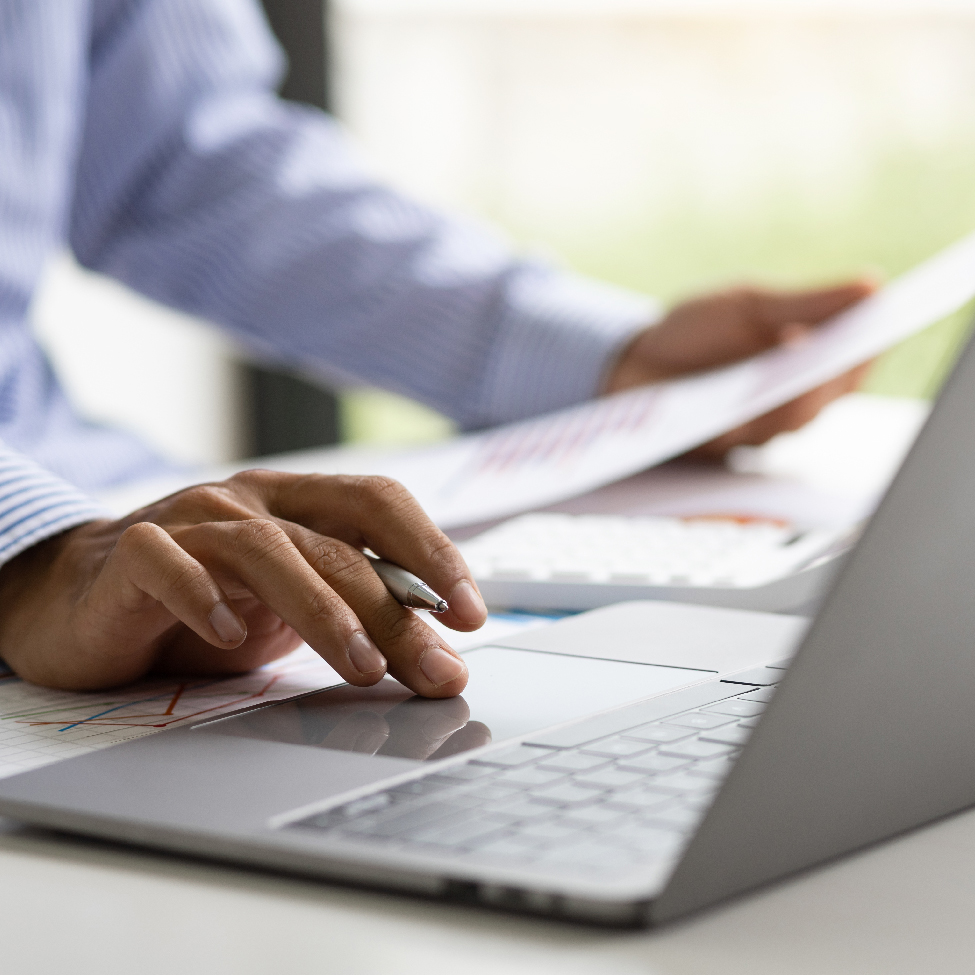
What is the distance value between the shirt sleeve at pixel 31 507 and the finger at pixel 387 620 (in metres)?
0.11

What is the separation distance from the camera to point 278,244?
1162 millimetres

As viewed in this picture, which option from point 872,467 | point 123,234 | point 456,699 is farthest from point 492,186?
point 456,699

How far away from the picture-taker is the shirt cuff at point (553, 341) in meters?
1.07

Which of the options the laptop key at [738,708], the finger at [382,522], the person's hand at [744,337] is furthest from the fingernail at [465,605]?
the person's hand at [744,337]

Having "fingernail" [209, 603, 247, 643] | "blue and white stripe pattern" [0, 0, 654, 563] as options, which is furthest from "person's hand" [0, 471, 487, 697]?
"blue and white stripe pattern" [0, 0, 654, 563]

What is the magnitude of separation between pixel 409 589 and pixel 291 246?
796 mm

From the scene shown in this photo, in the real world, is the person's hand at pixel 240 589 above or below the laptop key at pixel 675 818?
below

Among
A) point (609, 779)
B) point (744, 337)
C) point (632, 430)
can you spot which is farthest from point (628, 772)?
point (744, 337)

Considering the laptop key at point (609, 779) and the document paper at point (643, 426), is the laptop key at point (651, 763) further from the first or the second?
the document paper at point (643, 426)

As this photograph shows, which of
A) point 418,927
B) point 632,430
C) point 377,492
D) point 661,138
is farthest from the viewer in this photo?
point 661,138

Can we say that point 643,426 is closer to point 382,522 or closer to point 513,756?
A: point 382,522

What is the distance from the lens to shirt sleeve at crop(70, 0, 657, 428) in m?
1.09

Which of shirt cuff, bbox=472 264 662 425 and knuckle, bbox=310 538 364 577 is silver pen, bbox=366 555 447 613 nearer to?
knuckle, bbox=310 538 364 577

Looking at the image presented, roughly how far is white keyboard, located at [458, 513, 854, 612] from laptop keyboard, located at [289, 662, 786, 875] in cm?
20
